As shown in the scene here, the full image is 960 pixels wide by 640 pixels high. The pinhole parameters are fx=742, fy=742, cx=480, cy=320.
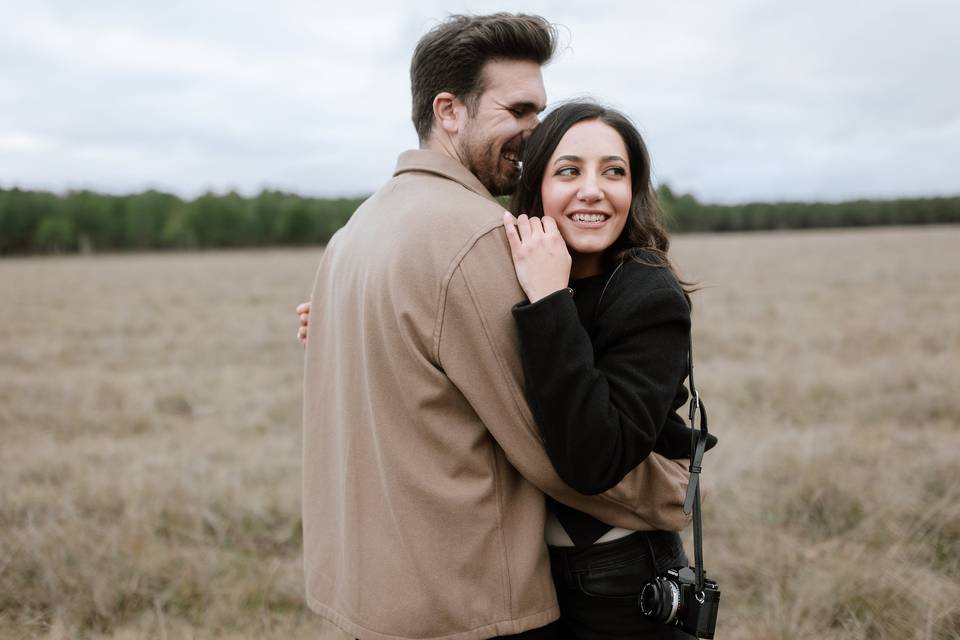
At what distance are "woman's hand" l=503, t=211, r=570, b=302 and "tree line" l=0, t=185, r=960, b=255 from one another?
7886 cm

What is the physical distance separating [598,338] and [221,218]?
8788 cm

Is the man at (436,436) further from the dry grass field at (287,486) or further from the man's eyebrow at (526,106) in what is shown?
the dry grass field at (287,486)

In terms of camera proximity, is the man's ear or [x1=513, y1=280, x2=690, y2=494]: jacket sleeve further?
the man's ear

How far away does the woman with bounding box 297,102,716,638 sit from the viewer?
158 centimetres

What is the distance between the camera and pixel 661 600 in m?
1.82

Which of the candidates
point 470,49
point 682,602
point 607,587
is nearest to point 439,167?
point 470,49

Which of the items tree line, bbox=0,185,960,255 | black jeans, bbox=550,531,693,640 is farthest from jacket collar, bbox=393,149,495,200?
tree line, bbox=0,185,960,255

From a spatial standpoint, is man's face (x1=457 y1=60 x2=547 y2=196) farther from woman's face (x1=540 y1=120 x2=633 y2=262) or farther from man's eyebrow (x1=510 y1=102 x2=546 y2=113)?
woman's face (x1=540 y1=120 x2=633 y2=262)

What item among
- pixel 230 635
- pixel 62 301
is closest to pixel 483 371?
pixel 230 635

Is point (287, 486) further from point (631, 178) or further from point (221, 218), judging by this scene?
point (221, 218)

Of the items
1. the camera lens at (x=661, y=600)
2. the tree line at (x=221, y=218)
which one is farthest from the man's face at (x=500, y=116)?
the tree line at (x=221, y=218)

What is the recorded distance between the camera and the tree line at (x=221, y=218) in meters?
76.3

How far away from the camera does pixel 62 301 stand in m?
21.1

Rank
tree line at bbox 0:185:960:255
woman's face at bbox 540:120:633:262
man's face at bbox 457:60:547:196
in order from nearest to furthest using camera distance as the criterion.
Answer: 1. woman's face at bbox 540:120:633:262
2. man's face at bbox 457:60:547:196
3. tree line at bbox 0:185:960:255
